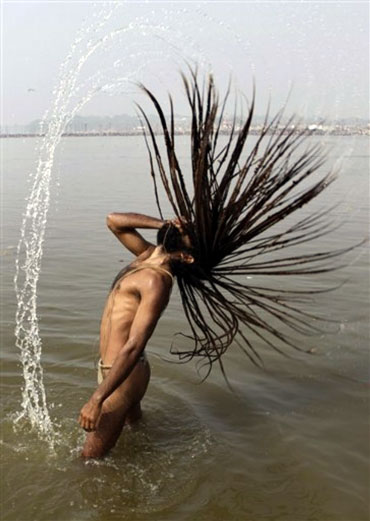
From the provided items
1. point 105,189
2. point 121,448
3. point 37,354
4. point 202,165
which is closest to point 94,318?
point 37,354

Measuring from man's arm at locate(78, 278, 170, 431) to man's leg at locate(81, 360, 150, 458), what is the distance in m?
0.28

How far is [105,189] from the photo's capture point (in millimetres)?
20047

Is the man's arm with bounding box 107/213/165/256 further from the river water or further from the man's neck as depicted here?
the river water

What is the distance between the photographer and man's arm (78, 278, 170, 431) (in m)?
3.44

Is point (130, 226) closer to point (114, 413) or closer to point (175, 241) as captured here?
point (175, 241)

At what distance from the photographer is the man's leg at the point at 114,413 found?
3.79 meters

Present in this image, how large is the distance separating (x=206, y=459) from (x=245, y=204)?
185 centimetres

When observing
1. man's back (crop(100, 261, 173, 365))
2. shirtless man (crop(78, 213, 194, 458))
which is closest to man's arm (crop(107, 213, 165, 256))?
shirtless man (crop(78, 213, 194, 458))

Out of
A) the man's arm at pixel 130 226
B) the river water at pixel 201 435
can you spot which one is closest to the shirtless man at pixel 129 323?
the man's arm at pixel 130 226

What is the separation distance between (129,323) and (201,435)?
4.32ft

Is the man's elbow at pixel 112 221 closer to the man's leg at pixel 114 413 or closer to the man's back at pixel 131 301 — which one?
the man's back at pixel 131 301

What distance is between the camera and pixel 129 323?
376 cm

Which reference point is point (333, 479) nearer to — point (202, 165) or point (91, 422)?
point (91, 422)

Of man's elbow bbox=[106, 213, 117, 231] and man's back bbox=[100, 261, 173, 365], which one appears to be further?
man's elbow bbox=[106, 213, 117, 231]
